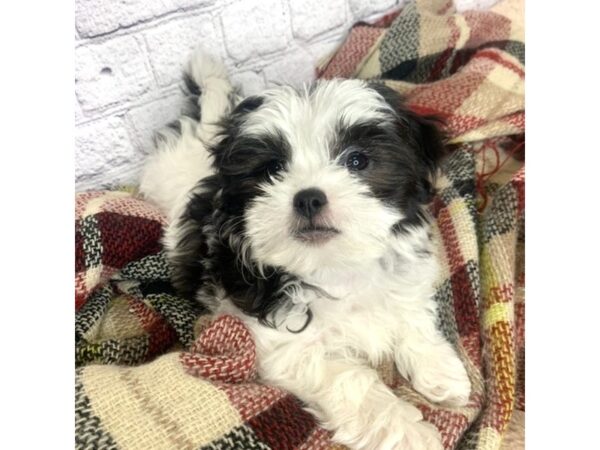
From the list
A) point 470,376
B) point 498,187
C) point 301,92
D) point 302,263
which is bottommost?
point 470,376

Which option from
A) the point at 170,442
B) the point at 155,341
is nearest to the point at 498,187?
the point at 155,341

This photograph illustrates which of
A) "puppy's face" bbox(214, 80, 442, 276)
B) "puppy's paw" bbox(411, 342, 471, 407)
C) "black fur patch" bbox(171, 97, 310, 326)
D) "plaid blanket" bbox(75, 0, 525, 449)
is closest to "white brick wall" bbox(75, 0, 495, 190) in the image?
"plaid blanket" bbox(75, 0, 525, 449)

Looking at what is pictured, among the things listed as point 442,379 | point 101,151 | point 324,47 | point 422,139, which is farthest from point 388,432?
point 324,47

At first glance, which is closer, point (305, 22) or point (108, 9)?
point (108, 9)

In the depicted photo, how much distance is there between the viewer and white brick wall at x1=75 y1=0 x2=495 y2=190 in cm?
195

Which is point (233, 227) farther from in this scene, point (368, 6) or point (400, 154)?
point (368, 6)

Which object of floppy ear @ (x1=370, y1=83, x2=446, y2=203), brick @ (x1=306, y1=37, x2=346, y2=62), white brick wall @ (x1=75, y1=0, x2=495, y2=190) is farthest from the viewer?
brick @ (x1=306, y1=37, x2=346, y2=62)

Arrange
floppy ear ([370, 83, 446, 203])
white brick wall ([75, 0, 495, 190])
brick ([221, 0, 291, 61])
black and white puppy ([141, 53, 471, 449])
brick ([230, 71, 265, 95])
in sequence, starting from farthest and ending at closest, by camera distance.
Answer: brick ([230, 71, 265, 95]), brick ([221, 0, 291, 61]), white brick wall ([75, 0, 495, 190]), floppy ear ([370, 83, 446, 203]), black and white puppy ([141, 53, 471, 449])

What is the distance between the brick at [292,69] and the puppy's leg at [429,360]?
1.18 metres

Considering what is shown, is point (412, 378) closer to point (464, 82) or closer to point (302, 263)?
point (302, 263)

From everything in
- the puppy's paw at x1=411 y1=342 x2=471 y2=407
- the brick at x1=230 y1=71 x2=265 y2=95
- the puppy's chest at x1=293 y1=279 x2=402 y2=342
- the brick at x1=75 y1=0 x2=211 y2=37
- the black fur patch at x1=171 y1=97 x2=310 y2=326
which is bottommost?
the puppy's paw at x1=411 y1=342 x2=471 y2=407

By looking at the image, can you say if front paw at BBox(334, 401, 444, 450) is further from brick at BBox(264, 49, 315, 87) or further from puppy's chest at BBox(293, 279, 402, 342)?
brick at BBox(264, 49, 315, 87)
